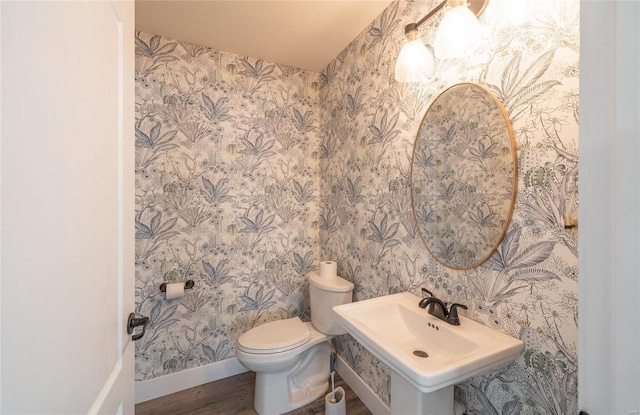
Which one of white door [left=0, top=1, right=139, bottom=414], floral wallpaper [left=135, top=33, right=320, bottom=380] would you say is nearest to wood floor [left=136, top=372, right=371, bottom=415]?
floral wallpaper [left=135, top=33, right=320, bottom=380]

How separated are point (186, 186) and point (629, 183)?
6.54 feet

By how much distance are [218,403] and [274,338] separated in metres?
0.61

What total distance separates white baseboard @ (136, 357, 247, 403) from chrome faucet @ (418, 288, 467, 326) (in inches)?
63.7

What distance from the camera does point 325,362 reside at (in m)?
1.81

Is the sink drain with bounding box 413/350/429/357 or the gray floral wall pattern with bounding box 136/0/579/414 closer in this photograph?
the gray floral wall pattern with bounding box 136/0/579/414

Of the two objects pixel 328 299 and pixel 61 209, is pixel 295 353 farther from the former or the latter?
pixel 61 209

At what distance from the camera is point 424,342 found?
3.50ft

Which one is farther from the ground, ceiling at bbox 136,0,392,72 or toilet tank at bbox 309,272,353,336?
ceiling at bbox 136,0,392,72

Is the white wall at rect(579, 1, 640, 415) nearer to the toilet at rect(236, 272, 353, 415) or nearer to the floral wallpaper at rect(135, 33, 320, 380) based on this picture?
the toilet at rect(236, 272, 353, 415)

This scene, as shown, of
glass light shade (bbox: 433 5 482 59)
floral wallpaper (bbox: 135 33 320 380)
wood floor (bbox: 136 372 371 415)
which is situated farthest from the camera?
floral wallpaper (bbox: 135 33 320 380)

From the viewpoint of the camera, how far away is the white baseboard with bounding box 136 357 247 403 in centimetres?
165

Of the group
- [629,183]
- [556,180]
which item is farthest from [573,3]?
[629,183]

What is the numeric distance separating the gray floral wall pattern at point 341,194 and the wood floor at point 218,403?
17 centimetres

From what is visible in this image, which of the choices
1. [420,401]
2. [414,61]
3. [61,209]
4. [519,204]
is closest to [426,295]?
[420,401]
